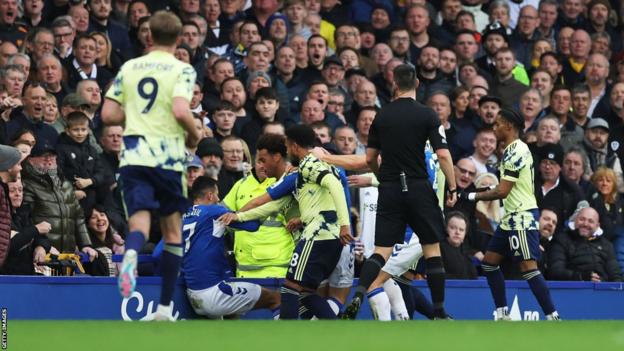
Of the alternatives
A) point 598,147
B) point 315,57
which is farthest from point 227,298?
point 598,147

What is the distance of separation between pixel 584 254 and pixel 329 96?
3.86 m

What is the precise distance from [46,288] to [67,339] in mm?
5046

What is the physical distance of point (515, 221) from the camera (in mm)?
14578

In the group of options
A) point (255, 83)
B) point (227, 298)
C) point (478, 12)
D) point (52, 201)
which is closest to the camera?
point (227, 298)

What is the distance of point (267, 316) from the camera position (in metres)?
14.9

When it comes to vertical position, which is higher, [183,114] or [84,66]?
[84,66]

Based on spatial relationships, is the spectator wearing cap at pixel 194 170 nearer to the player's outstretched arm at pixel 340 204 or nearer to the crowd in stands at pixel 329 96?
the crowd in stands at pixel 329 96

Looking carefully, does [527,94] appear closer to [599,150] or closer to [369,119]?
[599,150]

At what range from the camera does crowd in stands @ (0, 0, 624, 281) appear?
52.2 ft

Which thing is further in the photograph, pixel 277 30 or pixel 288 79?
pixel 277 30

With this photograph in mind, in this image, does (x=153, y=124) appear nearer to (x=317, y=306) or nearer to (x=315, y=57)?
(x=317, y=306)

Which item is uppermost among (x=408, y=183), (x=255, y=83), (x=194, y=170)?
(x=255, y=83)

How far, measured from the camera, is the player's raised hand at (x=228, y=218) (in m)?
14.1

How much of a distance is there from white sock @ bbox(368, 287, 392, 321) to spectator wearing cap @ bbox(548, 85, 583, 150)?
7.27 metres
